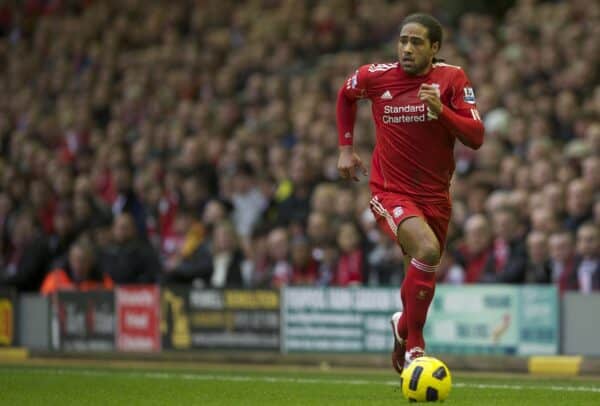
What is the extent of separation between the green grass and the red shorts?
3.99 ft

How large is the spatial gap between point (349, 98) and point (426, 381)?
240 cm

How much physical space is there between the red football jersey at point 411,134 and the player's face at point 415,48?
0.40 ft

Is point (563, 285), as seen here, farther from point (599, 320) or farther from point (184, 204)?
point (184, 204)

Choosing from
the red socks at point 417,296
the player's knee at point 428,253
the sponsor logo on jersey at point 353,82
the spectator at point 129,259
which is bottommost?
the red socks at point 417,296

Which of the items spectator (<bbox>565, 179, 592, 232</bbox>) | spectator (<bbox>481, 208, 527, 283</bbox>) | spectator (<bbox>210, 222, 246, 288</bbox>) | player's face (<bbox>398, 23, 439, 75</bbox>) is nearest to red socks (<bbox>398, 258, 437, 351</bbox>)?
player's face (<bbox>398, 23, 439, 75</bbox>)

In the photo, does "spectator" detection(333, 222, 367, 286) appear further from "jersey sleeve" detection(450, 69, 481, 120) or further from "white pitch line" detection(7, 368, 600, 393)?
"jersey sleeve" detection(450, 69, 481, 120)

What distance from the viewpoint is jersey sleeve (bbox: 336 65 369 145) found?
10.2 metres

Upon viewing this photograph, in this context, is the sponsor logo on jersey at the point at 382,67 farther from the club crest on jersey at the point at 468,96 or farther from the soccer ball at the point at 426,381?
the soccer ball at the point at 426,381

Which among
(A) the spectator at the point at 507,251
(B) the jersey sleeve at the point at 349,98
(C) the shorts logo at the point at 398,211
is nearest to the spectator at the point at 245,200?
(A) the spectator at the point at 507,251

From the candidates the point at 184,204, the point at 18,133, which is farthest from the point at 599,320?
the point at 18,133

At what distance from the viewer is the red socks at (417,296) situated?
9641 mm

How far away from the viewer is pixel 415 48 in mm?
9727

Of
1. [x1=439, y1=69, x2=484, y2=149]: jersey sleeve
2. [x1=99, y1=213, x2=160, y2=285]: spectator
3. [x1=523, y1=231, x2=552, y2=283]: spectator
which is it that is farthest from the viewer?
[x1=99, y1=213, x2=160, y2=285]: spectator

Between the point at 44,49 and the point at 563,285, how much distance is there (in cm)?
1457
